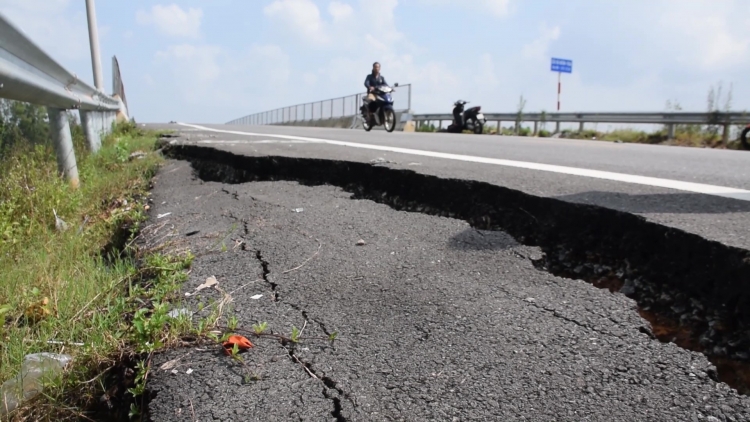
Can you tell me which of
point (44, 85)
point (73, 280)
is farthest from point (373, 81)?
point (73, 280)

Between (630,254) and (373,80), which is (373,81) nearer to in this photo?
(373,80)

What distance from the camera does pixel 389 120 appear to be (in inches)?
584

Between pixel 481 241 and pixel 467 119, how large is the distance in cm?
1533

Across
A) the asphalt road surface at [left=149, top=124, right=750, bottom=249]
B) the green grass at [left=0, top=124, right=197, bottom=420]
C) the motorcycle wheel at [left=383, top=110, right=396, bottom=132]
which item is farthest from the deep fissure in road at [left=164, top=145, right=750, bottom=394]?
the motorcycle wheel at [left=383, top=110, right=396, bottom=132]

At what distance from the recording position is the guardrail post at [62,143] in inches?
179

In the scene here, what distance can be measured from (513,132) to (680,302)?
1592 centimetres

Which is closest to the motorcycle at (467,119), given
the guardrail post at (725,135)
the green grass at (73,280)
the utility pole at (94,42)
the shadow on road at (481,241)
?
the guardrail post at (725,135)

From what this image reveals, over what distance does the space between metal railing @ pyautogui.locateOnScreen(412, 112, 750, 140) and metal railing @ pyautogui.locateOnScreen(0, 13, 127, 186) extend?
11.4m

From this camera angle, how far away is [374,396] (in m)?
1.46

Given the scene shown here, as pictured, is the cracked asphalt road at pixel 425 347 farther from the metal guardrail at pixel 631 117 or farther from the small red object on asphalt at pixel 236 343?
the metal guardrail at pixel 631 117

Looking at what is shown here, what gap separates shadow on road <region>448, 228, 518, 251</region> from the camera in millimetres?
2586

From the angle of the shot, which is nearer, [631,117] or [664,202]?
[664,202]

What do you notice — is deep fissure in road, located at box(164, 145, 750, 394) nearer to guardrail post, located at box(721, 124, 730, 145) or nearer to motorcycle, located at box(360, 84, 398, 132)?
guardrail post, located at box(721, 124, 730, 145)

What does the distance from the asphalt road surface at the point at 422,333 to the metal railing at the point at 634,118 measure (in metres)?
10.1
